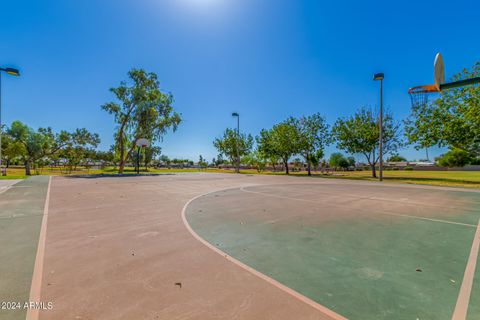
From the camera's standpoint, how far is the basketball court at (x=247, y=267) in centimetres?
230

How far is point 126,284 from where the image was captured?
276cm

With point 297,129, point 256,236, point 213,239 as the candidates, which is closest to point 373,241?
point 256,236

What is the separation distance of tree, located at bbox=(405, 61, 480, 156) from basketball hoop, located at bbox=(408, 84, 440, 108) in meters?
14.5

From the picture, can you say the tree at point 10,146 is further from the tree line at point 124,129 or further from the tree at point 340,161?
the tree at point 340,161

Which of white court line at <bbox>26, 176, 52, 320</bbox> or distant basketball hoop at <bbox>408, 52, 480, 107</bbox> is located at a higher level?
distant basketball hoop at <bbox>408, 52, 480, 107</bbox>

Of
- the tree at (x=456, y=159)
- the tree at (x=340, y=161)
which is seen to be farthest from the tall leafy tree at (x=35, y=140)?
the tree at (x=456, y=159)

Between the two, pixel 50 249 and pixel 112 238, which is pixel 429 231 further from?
pixel 50 249

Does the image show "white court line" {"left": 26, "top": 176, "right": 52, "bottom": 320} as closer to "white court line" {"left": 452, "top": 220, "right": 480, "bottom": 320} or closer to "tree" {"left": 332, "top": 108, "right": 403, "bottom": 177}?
"white court line" {"left": 452, "top": 220, "right": 480, "bottom": 320}

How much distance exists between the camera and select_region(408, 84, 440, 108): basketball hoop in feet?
22.4

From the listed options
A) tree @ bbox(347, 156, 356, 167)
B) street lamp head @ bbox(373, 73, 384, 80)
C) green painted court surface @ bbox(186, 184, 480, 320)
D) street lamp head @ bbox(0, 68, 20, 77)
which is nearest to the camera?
green painted court surface @ bbox(186, 184, 480, 320)

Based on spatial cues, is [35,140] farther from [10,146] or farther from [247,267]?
[247,267]

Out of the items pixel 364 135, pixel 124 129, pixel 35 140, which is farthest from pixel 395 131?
pixel 35 140

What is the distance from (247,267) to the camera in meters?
3.23

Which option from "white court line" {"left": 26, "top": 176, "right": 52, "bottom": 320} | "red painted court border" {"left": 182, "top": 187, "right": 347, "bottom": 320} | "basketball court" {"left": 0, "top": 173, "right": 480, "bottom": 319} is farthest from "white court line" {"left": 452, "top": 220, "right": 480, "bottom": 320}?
"white court line" {"left": 26, "top": 176, "right": 52, "bottom": 320}
